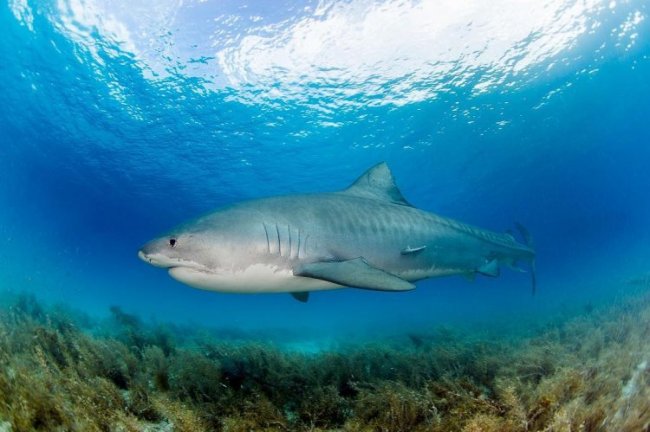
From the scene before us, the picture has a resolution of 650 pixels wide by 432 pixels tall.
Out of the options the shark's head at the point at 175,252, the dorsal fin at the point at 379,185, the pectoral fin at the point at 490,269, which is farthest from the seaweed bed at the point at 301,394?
the dorsal fin at the point at 379,185

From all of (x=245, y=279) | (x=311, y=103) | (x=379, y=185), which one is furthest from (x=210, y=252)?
(x=311, y=103)

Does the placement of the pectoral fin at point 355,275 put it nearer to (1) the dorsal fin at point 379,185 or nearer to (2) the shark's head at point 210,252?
(2) the shark's head at point 210,252

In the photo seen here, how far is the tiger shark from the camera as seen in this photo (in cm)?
376

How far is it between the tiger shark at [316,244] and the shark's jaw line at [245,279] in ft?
0.03

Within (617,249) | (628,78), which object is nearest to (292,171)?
(628,78)

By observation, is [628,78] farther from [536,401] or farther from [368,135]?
[536,401]

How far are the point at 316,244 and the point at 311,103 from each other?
17110mm

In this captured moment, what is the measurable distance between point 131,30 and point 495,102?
20.1 m

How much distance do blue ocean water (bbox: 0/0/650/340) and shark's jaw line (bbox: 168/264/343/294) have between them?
509 inches

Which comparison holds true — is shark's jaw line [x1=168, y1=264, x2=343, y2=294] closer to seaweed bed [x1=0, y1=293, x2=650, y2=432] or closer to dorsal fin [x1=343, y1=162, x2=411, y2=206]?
seaweed bed [x1=0, y1=293, x2=650, y2=432]

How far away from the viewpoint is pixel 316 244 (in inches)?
181

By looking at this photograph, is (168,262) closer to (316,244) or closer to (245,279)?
(245,279)

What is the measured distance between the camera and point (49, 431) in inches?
92.7

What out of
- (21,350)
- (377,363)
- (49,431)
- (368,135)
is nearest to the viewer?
(49,431)
